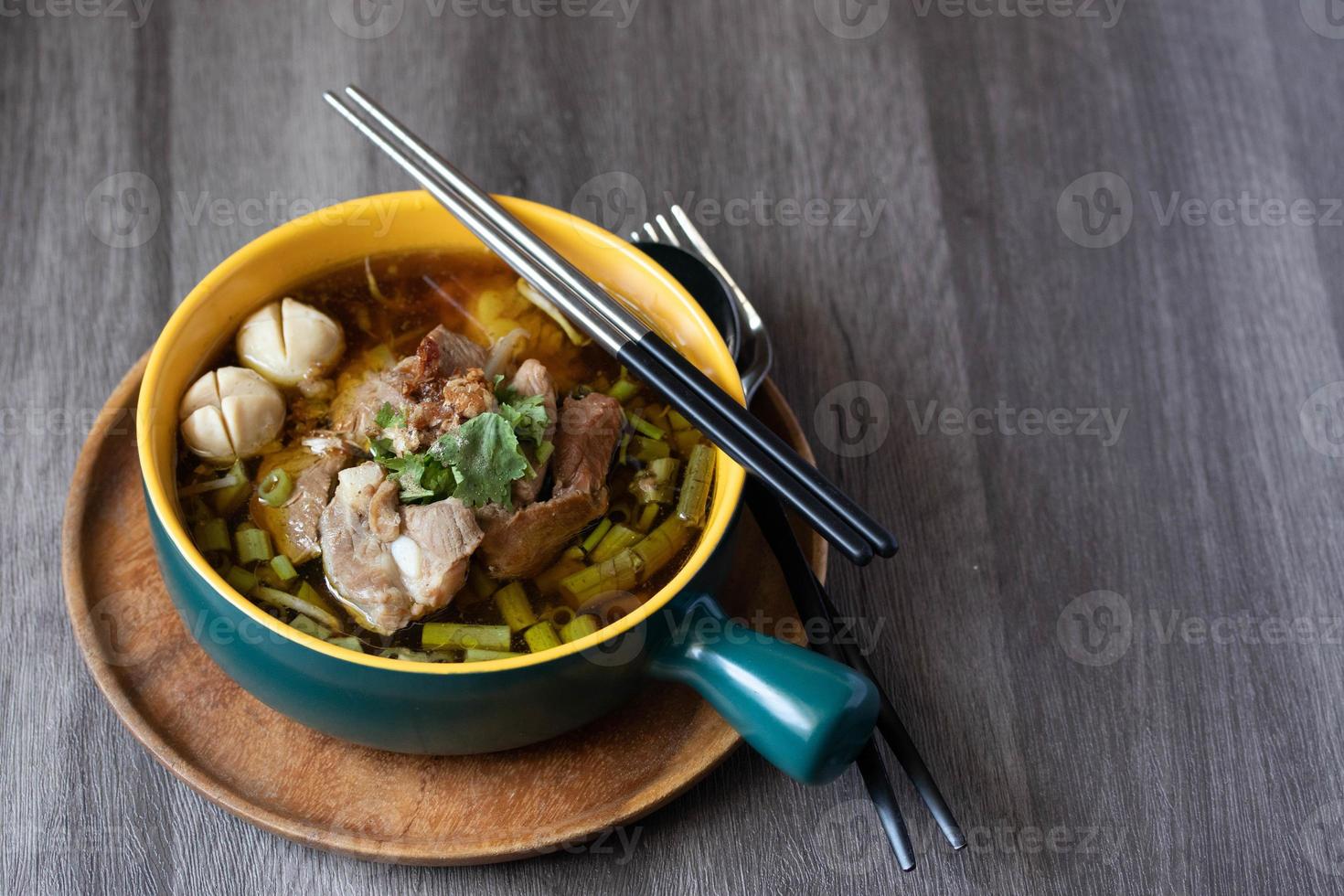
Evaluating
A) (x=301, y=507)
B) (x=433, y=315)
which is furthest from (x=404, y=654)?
(x=433, y=315)

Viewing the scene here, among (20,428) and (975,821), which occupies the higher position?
(20,428)

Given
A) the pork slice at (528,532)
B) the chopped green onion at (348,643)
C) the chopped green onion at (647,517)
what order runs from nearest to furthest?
the chopped green onion at (348,643)
the pork slice at (528,532)
the chopped green onion at (647,517)

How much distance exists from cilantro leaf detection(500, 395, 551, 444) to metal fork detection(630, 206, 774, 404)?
0.40m

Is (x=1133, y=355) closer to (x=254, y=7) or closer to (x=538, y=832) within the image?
(x=538, y=832)

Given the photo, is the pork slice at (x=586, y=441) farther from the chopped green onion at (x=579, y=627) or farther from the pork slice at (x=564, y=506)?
the chopped green onion at (x=579, y=627)

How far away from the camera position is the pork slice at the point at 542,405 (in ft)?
5.92

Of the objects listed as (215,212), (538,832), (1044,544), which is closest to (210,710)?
(538,832)

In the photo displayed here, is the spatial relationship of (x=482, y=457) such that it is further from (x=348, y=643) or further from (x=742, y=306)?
(x=742, y=306)

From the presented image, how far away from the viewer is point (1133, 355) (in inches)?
101

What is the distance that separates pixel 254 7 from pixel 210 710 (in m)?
1.78

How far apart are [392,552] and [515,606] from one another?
0.20 meters

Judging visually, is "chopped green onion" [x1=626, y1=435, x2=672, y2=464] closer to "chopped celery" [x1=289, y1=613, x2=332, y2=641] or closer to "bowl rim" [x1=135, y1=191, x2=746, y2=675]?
"bowl rim" [x1=135, y1=191, x2=746, y2=675]

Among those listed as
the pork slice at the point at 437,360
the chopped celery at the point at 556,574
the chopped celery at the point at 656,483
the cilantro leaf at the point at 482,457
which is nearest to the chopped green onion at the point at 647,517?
the chopped celery at the point at 656,483

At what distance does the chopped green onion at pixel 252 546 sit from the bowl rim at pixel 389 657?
10cm
